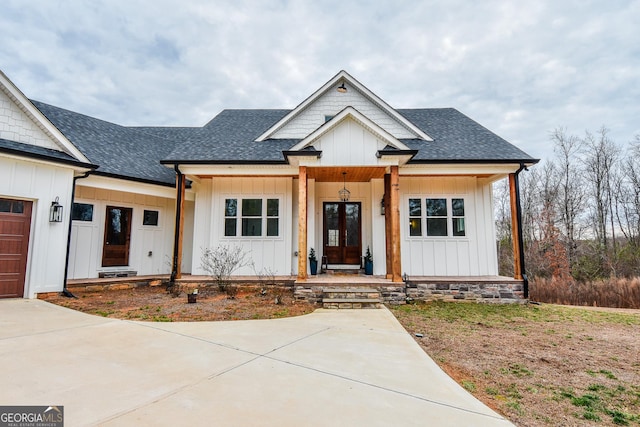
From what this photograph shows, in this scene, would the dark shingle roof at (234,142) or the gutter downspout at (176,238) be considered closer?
the gutter downspout at (176,238)

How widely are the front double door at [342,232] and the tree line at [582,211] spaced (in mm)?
12573

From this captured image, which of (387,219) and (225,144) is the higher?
(225,144)

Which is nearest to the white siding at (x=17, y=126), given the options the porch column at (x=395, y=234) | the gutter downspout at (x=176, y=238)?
the gutter downspout at (x=176, y=238)

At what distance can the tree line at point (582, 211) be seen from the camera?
15719 millimetres

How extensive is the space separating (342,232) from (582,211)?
17.4 meters

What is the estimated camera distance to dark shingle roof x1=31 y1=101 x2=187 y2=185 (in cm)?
874

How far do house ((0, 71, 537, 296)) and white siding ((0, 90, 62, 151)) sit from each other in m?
0.17

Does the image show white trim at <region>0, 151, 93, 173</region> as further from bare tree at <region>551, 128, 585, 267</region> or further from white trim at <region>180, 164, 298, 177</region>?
bare tree at <region>551, 128, 585, 267</region>

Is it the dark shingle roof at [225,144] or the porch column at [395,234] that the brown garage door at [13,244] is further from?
the porch column at [395,234]

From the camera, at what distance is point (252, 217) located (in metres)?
9.29

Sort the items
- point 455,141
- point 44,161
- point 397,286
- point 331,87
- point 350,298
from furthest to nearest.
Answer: point 331,87
point 455,141
point 397,286
point 350,298
point 44,161

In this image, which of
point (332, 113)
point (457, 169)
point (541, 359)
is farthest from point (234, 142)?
point (541, 359)

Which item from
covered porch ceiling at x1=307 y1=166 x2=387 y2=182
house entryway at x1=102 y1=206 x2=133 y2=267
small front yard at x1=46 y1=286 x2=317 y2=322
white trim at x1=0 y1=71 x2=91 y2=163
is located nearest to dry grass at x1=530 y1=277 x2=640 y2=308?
covered porch ceiling at x1=307 y1=166 x2=387 y2=182

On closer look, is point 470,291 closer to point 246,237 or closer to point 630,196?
point 246,237
